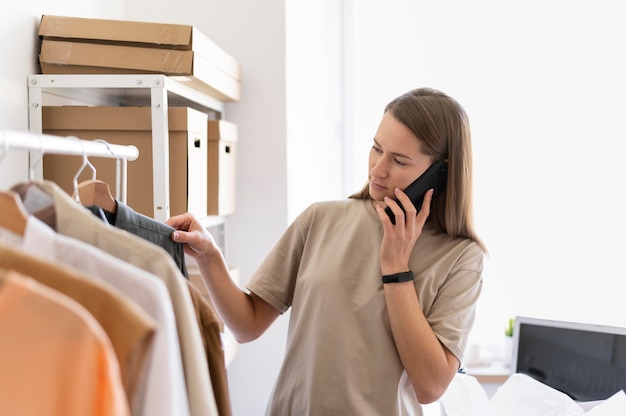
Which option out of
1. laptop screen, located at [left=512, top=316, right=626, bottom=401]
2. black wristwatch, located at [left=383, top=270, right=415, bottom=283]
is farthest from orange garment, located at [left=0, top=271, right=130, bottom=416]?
laptop screen, located at [left=512, top=316, right=626, bottom=401]

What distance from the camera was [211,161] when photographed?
6.68 feet

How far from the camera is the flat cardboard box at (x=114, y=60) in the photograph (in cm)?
160

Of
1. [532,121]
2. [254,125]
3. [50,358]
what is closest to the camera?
[50,358]

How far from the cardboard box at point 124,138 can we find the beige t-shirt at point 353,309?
0.39 metres

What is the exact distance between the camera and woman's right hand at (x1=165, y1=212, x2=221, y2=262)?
1.26 metres

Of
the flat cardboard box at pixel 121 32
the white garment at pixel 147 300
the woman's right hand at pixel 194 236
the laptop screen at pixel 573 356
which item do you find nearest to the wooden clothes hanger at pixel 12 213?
the white garment at pixel 147 300

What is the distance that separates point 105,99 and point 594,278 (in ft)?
6.29

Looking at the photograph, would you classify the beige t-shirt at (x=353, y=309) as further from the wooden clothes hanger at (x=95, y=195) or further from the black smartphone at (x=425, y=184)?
the wooden clothes hanger at (x=95, y=195)

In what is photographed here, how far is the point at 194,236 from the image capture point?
4.09 ft

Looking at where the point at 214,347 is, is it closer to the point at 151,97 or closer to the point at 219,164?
the point at 151,97

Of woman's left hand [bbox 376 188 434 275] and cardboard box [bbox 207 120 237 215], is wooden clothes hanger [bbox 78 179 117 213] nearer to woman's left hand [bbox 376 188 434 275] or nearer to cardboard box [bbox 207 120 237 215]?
woman's left hand [bbox 376 188 434 275]

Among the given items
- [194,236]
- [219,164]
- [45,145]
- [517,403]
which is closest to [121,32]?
[219,164]

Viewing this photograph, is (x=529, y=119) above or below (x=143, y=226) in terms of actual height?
above

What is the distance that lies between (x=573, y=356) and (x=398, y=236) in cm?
121
